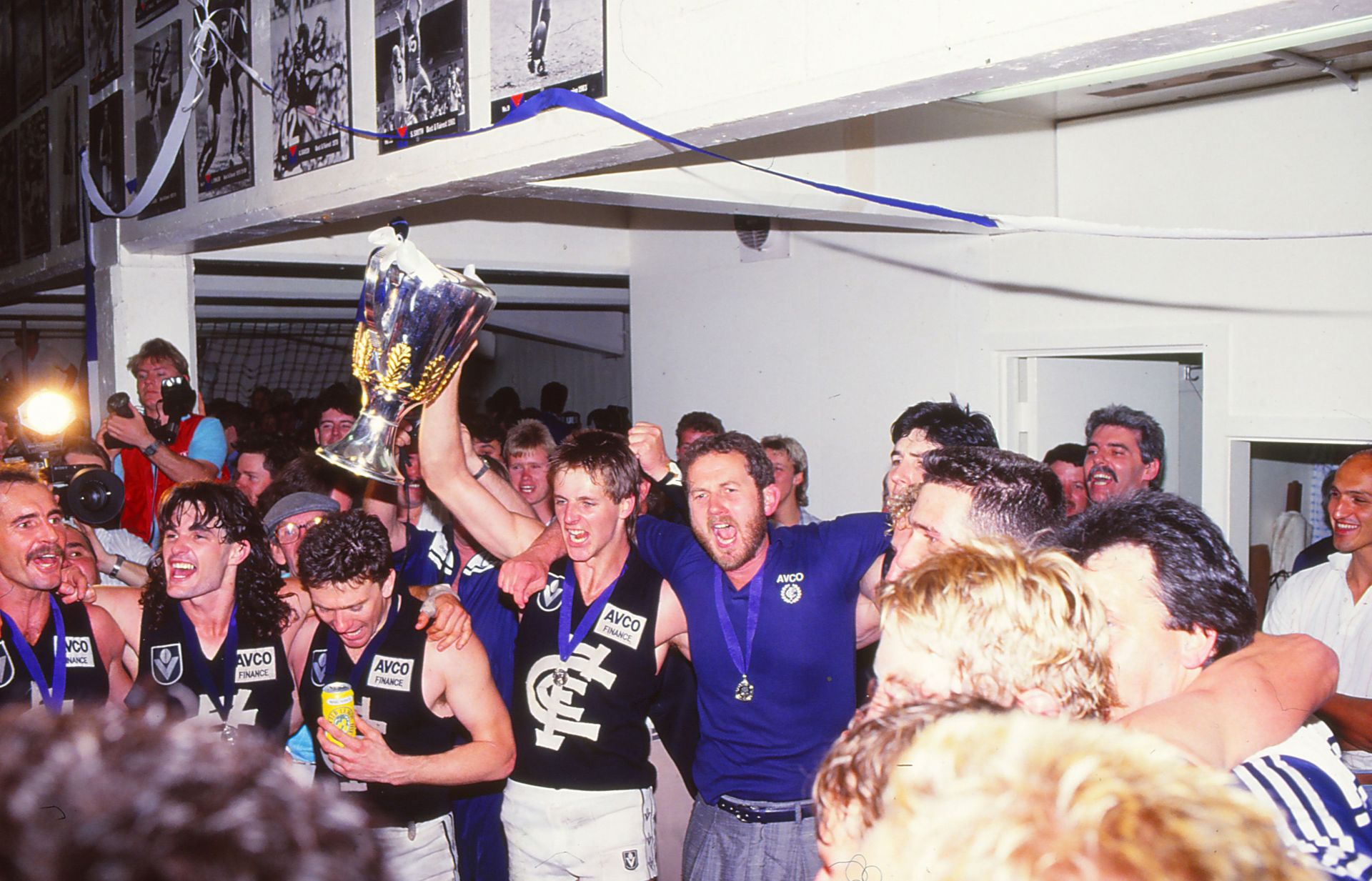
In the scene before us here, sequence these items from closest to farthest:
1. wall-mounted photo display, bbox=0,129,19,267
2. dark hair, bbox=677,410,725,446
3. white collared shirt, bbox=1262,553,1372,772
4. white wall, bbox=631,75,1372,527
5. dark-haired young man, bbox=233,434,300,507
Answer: white collared shirt, bbox=1262,553,1372,772 → white wall, bbox=631,75,1372,527 → dark-haired young man, bbox=233,434,300,507 → dark hair, bbox=677,410,725,446 → wall-mounted photo display, bbox=0,129,19,267

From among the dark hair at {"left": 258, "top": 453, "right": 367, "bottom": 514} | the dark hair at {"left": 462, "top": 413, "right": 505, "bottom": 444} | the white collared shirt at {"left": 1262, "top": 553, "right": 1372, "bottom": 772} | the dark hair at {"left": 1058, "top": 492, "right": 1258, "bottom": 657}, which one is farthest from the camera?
the dark hair at {"left": 462, "top": 413, "right": 505, "bottom": 444}

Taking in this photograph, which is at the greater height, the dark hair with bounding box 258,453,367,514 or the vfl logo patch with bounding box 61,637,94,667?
the dark hair with bounding box 258,453,367,514

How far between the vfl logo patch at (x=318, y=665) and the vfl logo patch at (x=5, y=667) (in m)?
0.84

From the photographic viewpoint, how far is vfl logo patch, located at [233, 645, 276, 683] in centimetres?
292

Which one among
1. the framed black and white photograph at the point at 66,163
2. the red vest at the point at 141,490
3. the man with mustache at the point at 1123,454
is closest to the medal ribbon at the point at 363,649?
the red vest at the point at 141,490

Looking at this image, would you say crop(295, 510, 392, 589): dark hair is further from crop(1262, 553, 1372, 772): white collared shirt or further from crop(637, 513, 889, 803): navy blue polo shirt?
crop(1262, 553, 1372, 772): white collared shirt

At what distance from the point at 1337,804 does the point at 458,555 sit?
10.9 ft

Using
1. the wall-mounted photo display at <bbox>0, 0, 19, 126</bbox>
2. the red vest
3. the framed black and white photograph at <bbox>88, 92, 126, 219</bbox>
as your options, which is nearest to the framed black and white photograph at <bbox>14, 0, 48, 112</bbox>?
the wall-mounted photo display at <bbox>0, 0, 19, 126</bbox>

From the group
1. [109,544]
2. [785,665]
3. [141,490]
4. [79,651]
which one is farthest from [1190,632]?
[141,490]

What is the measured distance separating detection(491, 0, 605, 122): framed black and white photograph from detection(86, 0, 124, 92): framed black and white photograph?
142 inches

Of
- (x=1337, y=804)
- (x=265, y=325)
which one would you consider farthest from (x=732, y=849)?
(x=265, y=325)

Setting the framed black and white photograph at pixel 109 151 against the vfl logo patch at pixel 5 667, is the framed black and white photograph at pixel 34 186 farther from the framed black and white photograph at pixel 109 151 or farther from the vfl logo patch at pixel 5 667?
the vfl logo patch at pixel 5 667

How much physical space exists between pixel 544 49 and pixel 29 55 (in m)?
6.28

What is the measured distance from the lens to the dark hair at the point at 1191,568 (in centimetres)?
159
